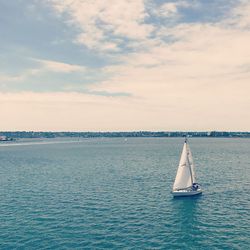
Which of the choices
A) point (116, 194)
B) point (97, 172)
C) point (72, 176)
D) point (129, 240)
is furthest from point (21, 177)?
point (129, 240)

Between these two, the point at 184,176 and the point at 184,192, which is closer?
the point at 184,192

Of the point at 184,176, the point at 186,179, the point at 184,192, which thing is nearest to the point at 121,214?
the point at 184,192

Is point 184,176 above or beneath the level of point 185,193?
above

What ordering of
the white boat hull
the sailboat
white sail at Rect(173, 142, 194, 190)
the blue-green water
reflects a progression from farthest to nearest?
1. white sail at Rect(173, 142, 194, 190)
2. the sailboat
3. the white boat hull
4. the blue-green water

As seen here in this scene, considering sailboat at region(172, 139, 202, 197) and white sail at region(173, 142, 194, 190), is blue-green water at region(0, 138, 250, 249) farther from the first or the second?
white sail at region(173, 142, 194, 190)

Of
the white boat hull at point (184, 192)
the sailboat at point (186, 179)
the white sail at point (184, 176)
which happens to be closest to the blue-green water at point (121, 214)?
the white boat hull at point (184, 192)

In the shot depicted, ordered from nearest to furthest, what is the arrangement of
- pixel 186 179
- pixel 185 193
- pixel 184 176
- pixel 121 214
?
pixel 121 214 < pixel 185 193 < pixel 184 176 < pixel 186 179

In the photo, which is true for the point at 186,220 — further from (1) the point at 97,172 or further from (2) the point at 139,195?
(1) the point at 97,172

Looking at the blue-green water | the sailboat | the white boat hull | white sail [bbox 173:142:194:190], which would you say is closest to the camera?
the blue-green water

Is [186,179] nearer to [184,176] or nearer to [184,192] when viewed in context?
[184,176]

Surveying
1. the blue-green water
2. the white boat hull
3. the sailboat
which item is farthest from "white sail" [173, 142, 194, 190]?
the blue-green water

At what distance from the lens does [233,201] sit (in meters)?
72.7

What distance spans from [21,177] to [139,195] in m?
55.7

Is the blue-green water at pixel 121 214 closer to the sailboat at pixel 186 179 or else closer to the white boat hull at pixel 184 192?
the white boat hull at pixel 184 192
